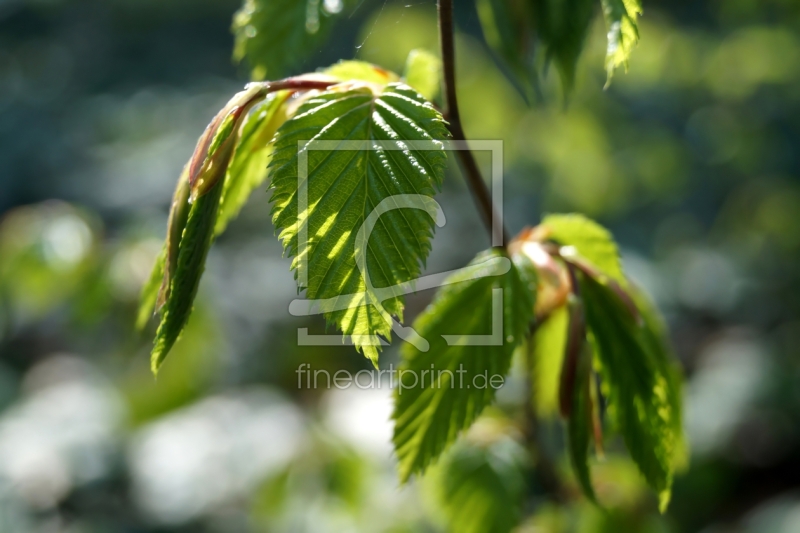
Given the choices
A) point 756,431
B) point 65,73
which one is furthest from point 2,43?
point 756,431

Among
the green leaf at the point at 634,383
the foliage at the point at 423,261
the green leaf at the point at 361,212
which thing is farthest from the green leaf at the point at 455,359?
the green leaf at the point at 361,212

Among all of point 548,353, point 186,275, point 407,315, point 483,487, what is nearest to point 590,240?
point 548,353

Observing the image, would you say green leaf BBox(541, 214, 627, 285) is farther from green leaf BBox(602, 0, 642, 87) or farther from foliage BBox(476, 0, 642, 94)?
green leaf BBox(602, 0, 642, 87)

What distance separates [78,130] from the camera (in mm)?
5617

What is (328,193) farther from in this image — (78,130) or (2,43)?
(2,43)

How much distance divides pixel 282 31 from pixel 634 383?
1.94 ft

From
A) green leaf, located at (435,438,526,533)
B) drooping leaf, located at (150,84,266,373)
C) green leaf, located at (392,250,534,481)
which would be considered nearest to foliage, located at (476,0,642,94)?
green leaf, located at (392,250,534,481)

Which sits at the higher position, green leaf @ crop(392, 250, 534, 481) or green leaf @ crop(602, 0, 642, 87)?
green leaf @ crop(602, 0, 642, 87)

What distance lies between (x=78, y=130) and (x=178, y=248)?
574cm

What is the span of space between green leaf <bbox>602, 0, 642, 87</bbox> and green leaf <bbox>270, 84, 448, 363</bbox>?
175 millimetres

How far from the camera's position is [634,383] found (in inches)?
29.7

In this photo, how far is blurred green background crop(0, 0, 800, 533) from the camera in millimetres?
1766

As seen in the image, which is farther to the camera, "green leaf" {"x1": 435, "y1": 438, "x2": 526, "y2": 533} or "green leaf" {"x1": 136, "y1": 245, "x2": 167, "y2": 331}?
"green leaf" {"x1": 435, "y1": 438, "x2": 526, "y2": 533}

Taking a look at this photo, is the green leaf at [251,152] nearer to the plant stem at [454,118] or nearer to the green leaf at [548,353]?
the plant stem at [454,118]
